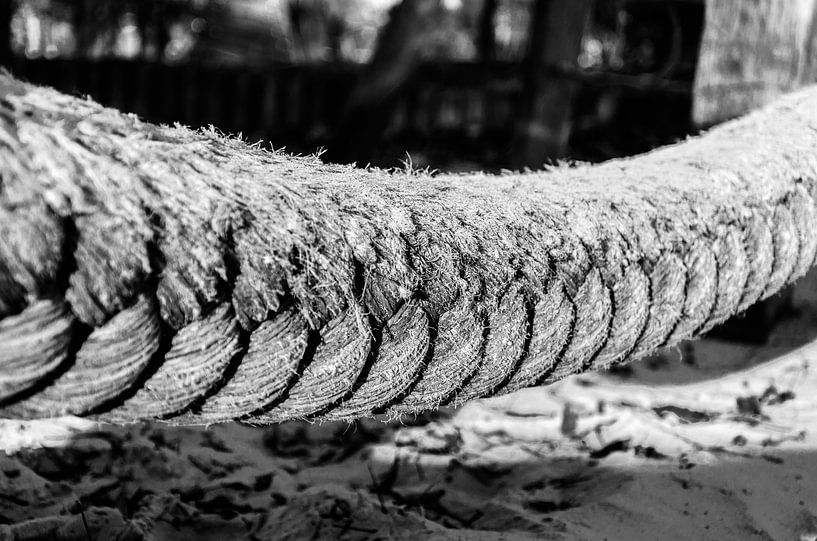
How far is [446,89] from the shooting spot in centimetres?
677

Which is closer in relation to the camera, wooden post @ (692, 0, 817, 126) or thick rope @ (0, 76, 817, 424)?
thick rope @ (0, 76, 817, 424)

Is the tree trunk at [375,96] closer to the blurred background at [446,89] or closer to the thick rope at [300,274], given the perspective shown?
the blurred background at [446,89]

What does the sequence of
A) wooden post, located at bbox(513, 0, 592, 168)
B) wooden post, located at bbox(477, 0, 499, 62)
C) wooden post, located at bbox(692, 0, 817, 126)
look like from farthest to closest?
wooden post, located at bbox(477, 0, 499, 62) → wooden post, located at bbox(513, 0, 592, 168) → wooden post, located at bbox(692, 0, 817, 126)

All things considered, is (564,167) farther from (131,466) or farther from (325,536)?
(131,466)

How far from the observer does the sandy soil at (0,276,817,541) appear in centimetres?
163

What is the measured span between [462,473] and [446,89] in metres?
5.27

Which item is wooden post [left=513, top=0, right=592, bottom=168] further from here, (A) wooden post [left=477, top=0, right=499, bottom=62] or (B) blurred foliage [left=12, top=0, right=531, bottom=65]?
(A) wooden post [left=477, top=0, right=499, bottom=62]

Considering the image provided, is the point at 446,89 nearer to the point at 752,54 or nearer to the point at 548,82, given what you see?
the point at 548,82

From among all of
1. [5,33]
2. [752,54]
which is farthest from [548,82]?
[5,33]

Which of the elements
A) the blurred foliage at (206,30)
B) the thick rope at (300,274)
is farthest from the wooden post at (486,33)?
the thick rope at (300,274)

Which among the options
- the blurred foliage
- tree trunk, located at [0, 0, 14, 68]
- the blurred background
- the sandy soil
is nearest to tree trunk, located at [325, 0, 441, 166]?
the blurred background

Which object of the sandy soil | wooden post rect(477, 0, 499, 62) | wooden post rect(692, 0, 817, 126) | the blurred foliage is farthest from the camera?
the blurred foliage

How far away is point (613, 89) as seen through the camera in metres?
6.21

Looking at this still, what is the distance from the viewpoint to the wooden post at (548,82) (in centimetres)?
401
